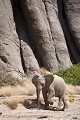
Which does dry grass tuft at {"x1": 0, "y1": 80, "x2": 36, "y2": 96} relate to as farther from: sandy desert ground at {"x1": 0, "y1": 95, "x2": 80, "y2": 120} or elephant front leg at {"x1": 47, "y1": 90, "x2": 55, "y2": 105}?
elephant front leg at {"x1": 47, "y1": 90, "x2": 55, "y2": 105}

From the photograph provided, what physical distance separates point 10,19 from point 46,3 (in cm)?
423

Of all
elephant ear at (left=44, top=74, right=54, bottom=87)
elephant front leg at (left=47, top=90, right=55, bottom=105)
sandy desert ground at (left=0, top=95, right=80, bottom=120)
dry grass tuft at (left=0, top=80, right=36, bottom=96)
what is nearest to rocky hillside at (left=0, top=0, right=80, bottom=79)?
dry grass tuft at (left=0, top=80, right=36, bottom=96)

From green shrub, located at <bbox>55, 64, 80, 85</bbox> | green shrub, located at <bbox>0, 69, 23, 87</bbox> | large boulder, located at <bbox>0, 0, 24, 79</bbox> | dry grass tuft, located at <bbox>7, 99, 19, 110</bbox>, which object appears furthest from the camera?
green shrub, located at <bbox>55, 64, 80, 85</bbox>

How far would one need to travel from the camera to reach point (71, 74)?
27500 mm

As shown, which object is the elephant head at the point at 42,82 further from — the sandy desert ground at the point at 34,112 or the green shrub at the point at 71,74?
the green shrub at the point at 71,74

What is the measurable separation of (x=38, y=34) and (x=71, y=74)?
461cm

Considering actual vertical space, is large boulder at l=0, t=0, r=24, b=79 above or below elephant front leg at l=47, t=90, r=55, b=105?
below

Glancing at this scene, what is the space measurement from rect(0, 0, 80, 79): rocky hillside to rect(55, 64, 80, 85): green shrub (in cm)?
187

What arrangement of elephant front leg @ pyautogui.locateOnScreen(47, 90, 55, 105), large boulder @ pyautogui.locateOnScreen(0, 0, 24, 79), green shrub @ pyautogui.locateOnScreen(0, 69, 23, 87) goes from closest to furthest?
elephant front leg @ pyautogui.locateOnScreen(47, 90, 55, 105), green shrub @ pyautogui.locateOnScreen(0, 69, 23, 87), large boulder @ pyautogui.locateOnScreen(0, 0, 24, 79)

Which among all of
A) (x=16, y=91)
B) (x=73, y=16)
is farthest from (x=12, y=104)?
(x=73, y=16)

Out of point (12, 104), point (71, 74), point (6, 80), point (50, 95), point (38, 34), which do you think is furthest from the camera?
point (38, 34)

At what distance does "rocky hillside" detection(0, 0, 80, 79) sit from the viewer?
1105 inches

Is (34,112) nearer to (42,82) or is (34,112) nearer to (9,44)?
(42,82)

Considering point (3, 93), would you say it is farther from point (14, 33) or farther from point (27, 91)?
point (14, 33)
